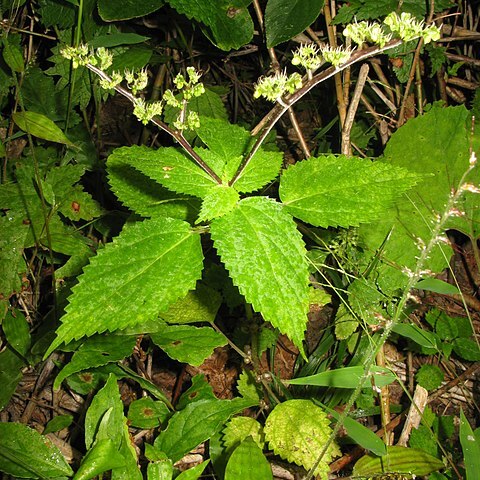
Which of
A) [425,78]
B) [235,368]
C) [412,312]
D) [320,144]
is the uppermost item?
[425,78]

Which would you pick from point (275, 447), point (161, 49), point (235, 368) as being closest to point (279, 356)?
point (235, 368)

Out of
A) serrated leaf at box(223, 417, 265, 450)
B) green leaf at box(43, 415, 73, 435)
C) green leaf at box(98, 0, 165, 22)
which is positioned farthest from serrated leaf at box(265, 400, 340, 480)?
green leaf at box(98, 0, 165, 22)

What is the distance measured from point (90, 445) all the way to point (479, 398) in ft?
5.39

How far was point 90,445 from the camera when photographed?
169cm

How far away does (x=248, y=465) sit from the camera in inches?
61.1

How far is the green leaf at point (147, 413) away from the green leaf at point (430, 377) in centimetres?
108

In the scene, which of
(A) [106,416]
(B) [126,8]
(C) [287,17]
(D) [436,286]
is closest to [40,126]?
(B) [126,8]

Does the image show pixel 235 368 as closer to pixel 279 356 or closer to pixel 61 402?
pixel 279 356

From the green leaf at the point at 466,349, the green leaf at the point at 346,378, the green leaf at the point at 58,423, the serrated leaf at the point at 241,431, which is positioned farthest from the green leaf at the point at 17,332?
the green leaf at the point at 466,349

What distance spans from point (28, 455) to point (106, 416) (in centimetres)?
37

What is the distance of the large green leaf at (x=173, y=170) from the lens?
140 cm

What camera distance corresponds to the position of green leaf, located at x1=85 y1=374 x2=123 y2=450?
1655 mm

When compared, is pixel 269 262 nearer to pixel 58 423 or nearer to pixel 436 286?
pixel 436 286

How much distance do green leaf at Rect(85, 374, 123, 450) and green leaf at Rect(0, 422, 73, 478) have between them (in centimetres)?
15
